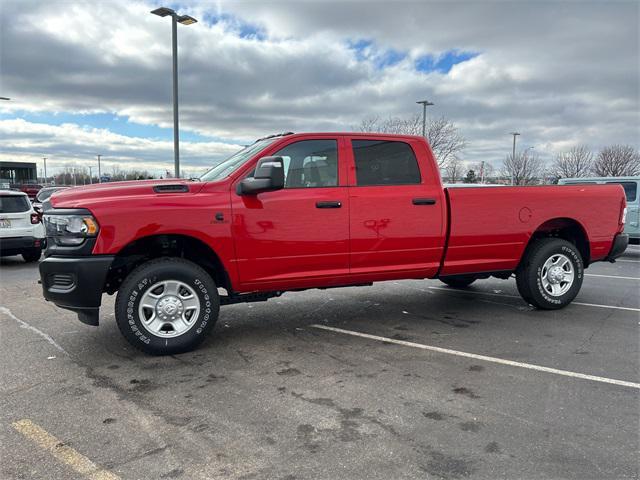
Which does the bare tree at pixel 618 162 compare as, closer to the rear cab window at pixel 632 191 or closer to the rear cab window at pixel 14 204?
the rear cab window at pixel 632 191

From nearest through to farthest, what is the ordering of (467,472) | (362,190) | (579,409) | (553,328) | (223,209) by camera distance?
1. (467,472)
2. (579,409)
3. (223,209)
4. (362,190)
5. (553,328)

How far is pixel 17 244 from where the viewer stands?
10.2 meters

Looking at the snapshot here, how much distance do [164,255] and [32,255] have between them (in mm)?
7718

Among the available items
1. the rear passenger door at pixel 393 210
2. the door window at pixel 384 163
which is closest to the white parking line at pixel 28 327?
the rear passenger door at pixel 393 210

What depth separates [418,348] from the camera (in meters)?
4.82

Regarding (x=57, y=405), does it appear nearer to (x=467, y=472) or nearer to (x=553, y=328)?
(x=467, y=472)

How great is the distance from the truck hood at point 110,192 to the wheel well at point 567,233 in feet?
13.9

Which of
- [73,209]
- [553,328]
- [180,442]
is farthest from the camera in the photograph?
[553,328]

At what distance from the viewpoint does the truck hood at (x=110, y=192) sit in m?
4.38

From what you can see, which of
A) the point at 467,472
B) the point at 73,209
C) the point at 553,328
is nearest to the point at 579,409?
the point at 467,472

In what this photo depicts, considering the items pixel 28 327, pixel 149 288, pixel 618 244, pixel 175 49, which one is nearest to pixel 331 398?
pixel 149 288

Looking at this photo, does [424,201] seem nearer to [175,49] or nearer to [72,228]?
[72,228]

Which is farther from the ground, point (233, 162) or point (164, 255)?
point (233, 162)

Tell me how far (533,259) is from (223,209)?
3840 mm
